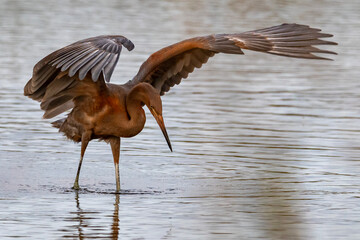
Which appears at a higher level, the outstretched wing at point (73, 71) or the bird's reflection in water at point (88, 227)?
the outstretched wing at point (73, 71)

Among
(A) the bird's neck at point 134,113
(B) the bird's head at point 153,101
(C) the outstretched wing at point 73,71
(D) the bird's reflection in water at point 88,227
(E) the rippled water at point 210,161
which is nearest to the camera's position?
(D) the bird's reflection in water at point 88,227

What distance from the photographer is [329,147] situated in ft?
41.1

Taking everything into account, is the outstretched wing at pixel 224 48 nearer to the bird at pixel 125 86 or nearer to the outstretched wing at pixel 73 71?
the bird at pixel 125 86

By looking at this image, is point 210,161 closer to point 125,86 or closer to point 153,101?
point 125,86

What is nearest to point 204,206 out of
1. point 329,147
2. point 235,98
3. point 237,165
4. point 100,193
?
point 100,193

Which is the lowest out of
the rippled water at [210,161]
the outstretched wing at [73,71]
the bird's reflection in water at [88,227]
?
the bird's reflection in water at [88,227]

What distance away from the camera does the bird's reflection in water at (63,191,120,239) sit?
8125 mm

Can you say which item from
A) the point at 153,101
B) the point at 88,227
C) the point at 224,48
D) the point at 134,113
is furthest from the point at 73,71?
the point at 224,48

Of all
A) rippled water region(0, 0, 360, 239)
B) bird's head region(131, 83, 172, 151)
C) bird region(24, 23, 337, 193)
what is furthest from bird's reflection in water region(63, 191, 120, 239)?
bird region(24, 23, 337, 193)

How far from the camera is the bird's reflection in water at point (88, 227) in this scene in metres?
8.12

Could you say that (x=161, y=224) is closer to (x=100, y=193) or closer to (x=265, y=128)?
(x=100, y=193)

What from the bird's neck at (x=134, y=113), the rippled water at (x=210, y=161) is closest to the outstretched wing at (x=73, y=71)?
the bird's neck at (x=134, y=113)

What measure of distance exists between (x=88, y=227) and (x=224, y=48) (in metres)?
2.37

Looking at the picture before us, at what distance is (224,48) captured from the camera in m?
9.78
